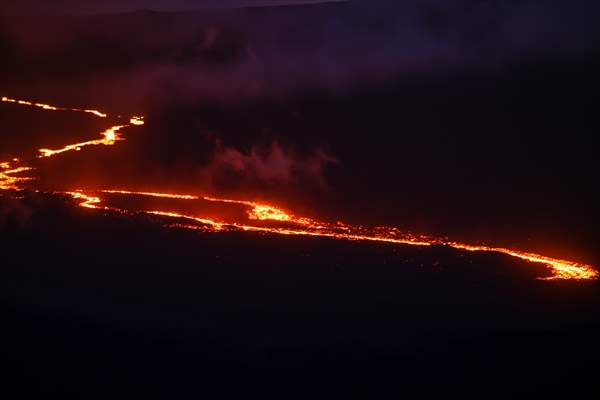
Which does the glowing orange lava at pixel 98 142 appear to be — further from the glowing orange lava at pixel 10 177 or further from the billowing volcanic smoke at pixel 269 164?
the billowing volcanic smoke at pixel 269 164

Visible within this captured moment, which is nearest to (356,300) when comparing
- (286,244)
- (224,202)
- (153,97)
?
(286,244)

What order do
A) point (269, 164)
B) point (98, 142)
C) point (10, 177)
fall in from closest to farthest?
point (10, 177) → point (269, 164) → point (98, 142)

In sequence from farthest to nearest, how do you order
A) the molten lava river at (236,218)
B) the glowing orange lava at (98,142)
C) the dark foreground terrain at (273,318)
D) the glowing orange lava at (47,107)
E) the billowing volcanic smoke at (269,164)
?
the glowing orange lava at (47,107)
the glowing orange lava at (98,142)
the billowing volcanic smoke at (269,164)
the molten lava river at (236,218)
the dark foreground terrain at (273,318)

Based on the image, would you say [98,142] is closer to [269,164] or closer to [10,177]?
[10,177]

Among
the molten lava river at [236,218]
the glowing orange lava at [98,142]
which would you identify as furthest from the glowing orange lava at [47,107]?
the molten lava river at [236,218]

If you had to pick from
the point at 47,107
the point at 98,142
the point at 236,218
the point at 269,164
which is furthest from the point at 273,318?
the point at 47,107

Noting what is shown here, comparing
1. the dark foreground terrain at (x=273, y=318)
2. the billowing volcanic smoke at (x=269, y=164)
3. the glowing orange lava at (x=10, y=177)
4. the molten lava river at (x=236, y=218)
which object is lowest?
the dark foreground terrain at (x=273, y=318)

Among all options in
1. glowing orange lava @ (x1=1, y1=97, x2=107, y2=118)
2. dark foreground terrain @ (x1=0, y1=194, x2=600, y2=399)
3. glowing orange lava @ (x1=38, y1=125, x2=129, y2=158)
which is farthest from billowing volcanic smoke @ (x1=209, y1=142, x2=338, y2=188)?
glowing orange lava @ (x1=1, y1=97, x2=107, y2=118)
